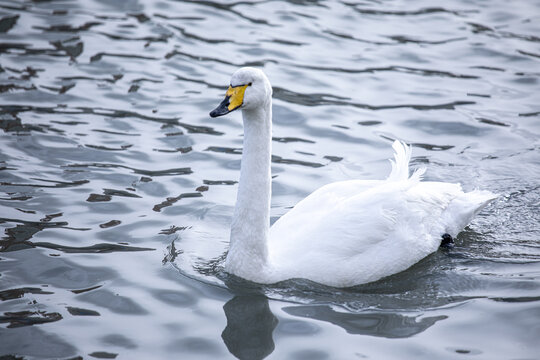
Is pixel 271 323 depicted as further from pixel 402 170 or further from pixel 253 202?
pixel 402 170

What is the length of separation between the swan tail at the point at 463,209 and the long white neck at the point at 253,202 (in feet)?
7.16

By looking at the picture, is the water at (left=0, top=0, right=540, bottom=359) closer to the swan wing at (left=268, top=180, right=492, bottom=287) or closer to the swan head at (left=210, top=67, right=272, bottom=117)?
the swan wing at (left=268, top=180, right=492, bottom=287)

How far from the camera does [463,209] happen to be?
8281 mm

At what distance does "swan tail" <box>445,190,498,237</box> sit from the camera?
8.22 m

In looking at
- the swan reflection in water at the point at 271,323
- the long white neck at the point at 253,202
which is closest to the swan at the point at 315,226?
the long white neck at the point at 253,202

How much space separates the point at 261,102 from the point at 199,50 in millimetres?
7221

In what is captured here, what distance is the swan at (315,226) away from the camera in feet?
23.2

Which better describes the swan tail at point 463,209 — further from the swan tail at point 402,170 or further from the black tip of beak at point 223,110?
the black tip of beak at point 223,110

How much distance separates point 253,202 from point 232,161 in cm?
330

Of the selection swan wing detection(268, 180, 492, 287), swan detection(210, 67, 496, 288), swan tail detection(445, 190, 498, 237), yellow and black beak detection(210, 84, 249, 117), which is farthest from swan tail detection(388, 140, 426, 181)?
yellow and black beak detection(210, 84, 249, 117)

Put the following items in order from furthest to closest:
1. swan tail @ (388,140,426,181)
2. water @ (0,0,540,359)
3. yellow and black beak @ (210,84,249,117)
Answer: swan tail @ (388,140,426,181), yellow and black beak @ (210,84,249,117), water @ (0,0,540,359)

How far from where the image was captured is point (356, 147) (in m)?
10.8

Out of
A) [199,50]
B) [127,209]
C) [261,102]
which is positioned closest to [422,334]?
[261,102]

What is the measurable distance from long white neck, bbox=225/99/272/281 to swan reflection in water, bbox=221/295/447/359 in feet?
1.16
